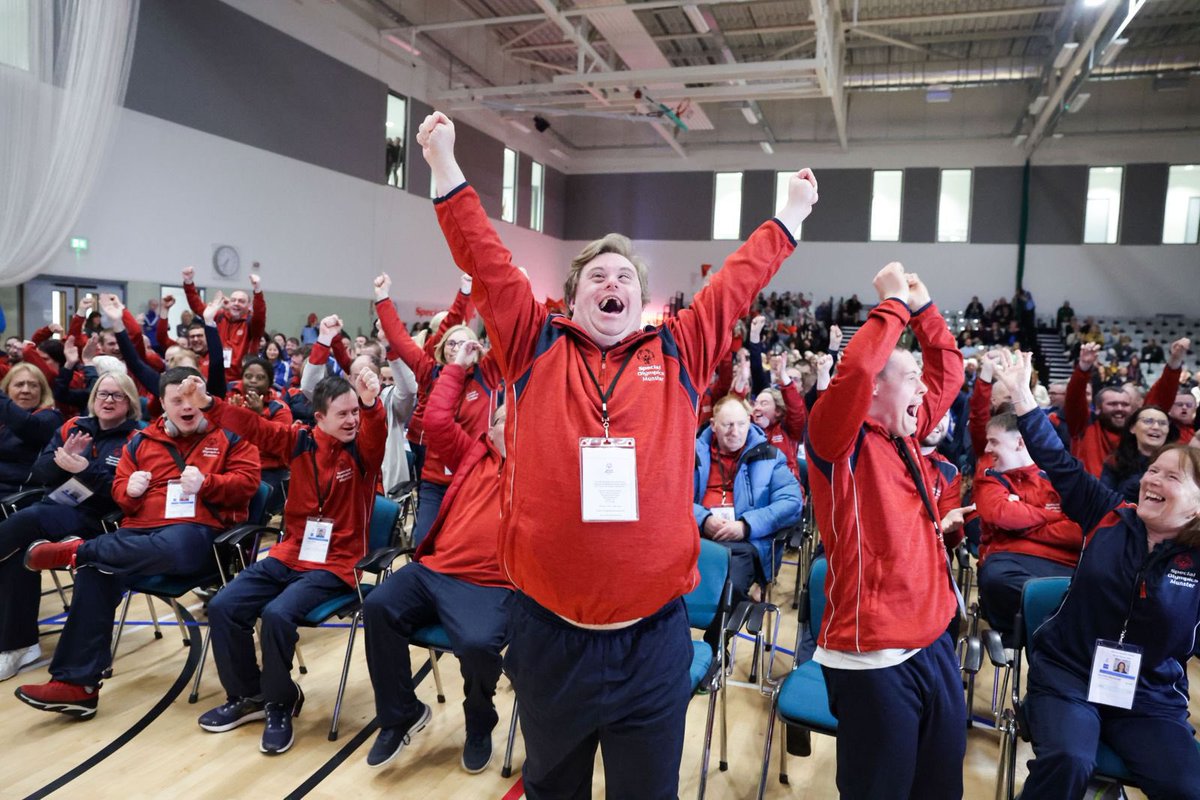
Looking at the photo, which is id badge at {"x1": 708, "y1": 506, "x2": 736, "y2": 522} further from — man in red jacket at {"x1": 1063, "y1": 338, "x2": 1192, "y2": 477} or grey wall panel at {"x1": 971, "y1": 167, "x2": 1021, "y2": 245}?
grey wall panel at {"x1": 971, "y1": 167, "x2": 1021, "y2": 245}

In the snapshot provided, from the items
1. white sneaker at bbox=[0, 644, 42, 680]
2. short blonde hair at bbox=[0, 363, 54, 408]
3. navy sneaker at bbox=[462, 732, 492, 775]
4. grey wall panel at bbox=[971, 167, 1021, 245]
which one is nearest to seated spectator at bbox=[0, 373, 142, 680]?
white sneaker at bbox=[0, 644, 42, 680]

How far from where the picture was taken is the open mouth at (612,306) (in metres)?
1.50

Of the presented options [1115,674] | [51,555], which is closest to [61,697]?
[51,555]

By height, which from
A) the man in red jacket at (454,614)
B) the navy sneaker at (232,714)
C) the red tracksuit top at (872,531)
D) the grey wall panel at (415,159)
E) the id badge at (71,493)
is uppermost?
the grey wall panel at (415,159)

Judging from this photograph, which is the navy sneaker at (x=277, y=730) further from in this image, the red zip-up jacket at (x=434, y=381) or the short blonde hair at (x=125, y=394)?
the short blonde hair at (x=125, y=394)

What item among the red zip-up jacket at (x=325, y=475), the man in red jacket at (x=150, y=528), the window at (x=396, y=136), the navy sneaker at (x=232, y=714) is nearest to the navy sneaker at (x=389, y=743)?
the navy sneaker at (x=232, y=714)

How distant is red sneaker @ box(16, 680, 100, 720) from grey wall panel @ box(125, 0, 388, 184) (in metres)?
8.86

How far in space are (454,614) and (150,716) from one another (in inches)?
56.7

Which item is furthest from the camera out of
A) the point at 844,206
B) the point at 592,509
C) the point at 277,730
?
the point at 844,206

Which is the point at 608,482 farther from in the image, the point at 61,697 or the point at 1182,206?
the point at 1182,206

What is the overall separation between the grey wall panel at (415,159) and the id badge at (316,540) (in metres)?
12.4

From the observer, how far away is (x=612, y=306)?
4.96ft

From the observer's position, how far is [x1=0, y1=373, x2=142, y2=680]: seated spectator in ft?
10.9

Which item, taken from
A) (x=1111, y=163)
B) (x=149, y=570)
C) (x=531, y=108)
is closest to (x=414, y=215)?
(x=531, y=108)
